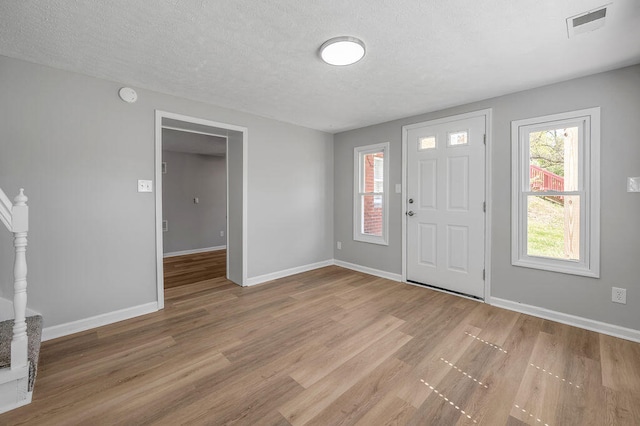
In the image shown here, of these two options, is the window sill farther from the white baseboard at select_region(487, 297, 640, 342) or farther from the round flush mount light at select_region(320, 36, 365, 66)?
the round flush mount light at select_region(320, 36, 365, 66)

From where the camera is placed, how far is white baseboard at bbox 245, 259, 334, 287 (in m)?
3.80

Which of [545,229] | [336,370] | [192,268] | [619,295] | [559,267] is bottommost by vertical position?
[336,370]

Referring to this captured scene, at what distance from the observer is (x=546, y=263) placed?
9.02ft

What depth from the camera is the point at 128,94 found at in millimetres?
2680

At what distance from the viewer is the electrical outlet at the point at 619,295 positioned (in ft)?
7.72

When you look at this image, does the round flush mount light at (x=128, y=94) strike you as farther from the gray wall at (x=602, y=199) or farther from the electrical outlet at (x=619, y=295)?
the electrical outlet at (x=619, y=295)

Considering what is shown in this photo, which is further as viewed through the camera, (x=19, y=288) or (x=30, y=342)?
(x=30, y=342)

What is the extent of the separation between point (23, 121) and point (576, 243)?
5008mm

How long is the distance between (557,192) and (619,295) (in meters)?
1.01

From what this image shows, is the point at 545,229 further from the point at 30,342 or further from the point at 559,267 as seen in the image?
the point at 30,342

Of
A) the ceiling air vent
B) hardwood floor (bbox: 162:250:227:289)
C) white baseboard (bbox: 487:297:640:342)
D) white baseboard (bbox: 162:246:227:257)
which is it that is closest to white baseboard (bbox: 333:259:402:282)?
white baseboard (bbox: 487:297:640:342)

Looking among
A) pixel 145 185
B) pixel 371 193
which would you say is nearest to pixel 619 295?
pixel 371 193

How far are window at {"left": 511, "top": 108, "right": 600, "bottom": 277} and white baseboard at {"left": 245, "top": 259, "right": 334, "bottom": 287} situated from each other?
274 centimetres

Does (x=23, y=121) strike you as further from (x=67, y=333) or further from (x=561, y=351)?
(x=561, y=351)
